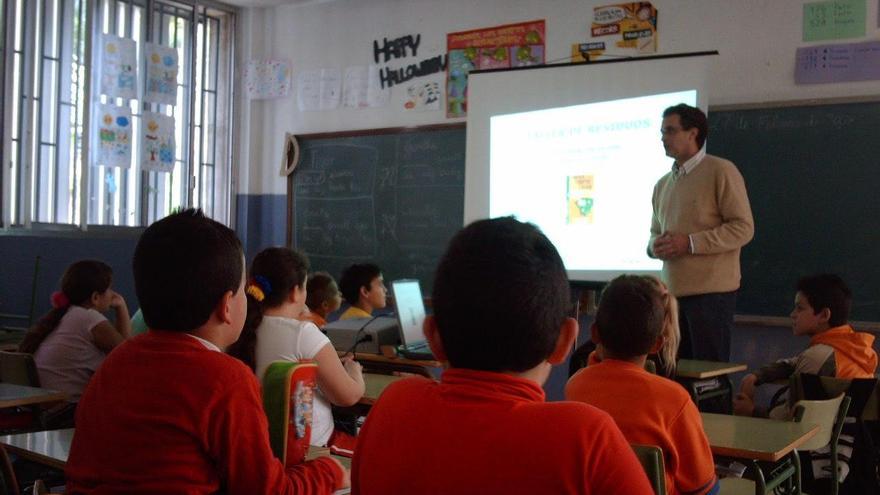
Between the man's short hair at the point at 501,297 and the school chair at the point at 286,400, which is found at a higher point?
the man's short hair at the point at 501,297

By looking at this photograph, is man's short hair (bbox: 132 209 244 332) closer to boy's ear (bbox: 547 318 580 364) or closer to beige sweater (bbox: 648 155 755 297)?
boy's ear (bbox: 547 318 580 364)

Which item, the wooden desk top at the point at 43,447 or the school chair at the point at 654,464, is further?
the wooden desk top at the point at 43,447

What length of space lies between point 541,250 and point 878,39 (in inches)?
156

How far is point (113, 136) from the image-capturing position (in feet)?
Result: 19.1

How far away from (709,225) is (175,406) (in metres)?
3.15

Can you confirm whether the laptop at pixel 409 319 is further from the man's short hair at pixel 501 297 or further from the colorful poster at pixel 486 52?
the man's short hair at pixel 501 297

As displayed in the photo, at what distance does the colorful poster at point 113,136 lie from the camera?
18.8ft

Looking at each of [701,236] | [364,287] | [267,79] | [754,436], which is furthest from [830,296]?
[267,79]

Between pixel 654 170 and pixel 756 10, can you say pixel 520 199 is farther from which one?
pixel 756 10

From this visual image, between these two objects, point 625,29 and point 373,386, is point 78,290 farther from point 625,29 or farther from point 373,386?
point 625,29

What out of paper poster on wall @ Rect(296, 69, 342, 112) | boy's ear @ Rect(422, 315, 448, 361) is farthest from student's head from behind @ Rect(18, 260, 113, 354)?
boy's ear @ Rect(422, 315, 448, 361)

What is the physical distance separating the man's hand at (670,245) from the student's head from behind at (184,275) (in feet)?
9.23

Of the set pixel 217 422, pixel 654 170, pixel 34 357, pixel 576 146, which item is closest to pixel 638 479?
pixel 217 422

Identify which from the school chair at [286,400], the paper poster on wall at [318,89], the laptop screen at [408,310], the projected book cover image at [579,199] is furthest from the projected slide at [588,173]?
the school chair at [286,400]
